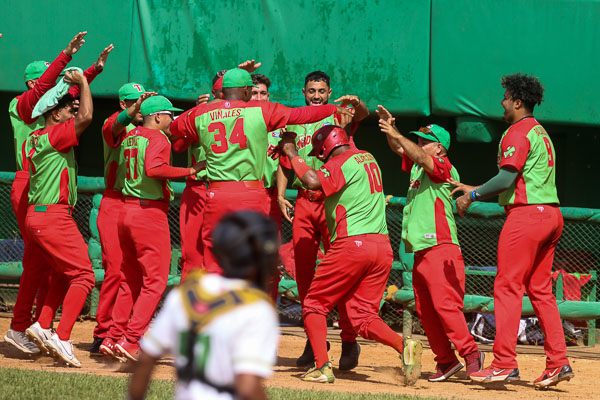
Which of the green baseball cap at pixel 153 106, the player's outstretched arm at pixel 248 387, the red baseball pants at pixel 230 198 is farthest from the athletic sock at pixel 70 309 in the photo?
the player's outstretched arm at pixel 248 387

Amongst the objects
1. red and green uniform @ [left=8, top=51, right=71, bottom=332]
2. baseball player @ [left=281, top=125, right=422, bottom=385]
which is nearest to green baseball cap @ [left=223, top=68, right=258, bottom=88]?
baseball player @ [left=281, top=125, right=422, bottom=385]

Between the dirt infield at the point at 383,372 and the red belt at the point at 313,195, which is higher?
the red belt at the point at 313,195

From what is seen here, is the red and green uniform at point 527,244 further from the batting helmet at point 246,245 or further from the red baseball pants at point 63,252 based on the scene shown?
the batting helmet at point 246,245

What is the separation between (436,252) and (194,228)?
202 cm

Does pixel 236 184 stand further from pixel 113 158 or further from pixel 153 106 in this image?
pixel 113 158

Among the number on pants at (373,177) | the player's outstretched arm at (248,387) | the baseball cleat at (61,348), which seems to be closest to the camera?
the player's outstretched arm at (248,387)

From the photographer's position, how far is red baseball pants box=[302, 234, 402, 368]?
249 inches

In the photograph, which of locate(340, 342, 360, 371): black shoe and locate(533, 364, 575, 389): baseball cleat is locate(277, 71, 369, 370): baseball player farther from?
locate(533, 364, 575, 389): baseball cleat

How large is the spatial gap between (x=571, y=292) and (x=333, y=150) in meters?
3.97

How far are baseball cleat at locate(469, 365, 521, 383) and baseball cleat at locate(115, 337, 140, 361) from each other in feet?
8.56

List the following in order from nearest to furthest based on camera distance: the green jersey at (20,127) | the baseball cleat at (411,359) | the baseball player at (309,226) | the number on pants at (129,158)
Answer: the baseball cleat at (411,359)
the number on pants at (129,158)
the baseball player at (309,226)
the green jersey at (20,127)

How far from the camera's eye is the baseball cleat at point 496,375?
20.7ft

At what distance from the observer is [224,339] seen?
271 cm

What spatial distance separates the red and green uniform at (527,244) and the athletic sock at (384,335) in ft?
2.48
